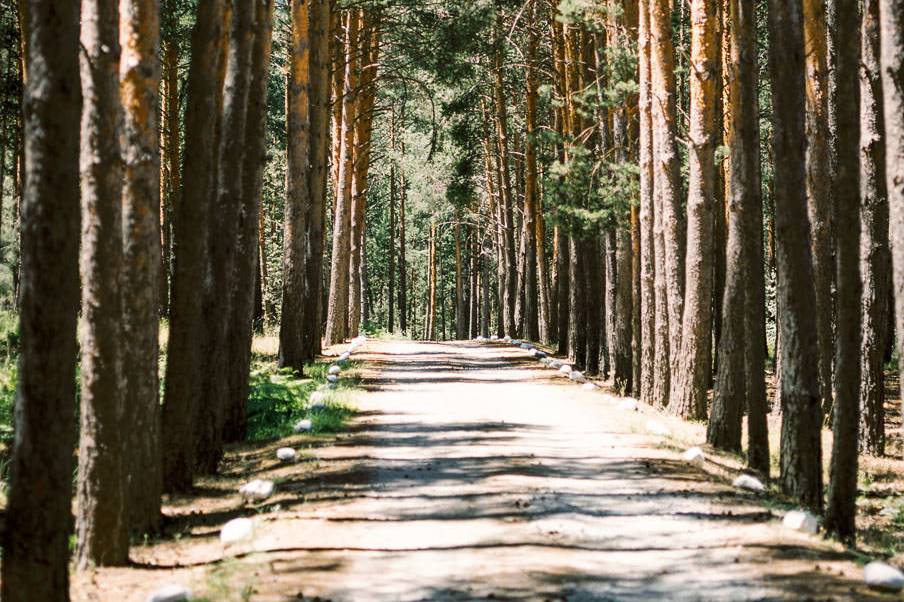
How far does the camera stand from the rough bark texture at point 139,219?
7434 millimetres

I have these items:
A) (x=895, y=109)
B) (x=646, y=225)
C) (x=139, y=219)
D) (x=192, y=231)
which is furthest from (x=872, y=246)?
(x=139, y=219)

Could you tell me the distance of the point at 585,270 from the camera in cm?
2334

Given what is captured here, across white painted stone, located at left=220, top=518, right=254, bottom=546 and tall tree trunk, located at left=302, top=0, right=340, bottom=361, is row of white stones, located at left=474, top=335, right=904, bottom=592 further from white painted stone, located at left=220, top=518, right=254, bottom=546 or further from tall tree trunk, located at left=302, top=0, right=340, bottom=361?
tall tree trunk, located at left=302, top=0, right=340, bottom=361

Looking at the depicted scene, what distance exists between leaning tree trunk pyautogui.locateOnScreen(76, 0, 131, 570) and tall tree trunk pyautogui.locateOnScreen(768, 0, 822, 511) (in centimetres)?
560

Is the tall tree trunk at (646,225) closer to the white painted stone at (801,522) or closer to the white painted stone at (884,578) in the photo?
the white painted stone at (801,522)

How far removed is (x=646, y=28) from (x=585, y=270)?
7.47 meters

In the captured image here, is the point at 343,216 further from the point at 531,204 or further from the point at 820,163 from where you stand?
the point at 820,163

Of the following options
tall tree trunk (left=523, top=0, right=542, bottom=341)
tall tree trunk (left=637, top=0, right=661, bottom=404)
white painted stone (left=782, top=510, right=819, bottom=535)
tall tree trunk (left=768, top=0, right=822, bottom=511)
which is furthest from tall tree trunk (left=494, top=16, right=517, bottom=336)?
white painted stone (left=782, top=510, right=819, bottom=535)

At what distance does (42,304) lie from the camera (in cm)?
529

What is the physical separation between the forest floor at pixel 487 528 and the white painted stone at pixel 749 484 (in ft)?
0.52

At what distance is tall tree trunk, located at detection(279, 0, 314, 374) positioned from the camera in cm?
1855

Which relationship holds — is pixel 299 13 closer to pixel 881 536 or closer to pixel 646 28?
pixel 646 28

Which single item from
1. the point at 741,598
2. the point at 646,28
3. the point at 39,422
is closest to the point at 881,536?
the point at 741,598

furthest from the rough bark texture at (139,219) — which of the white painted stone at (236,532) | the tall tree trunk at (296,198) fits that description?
the tall tree trunk at (296,198)
